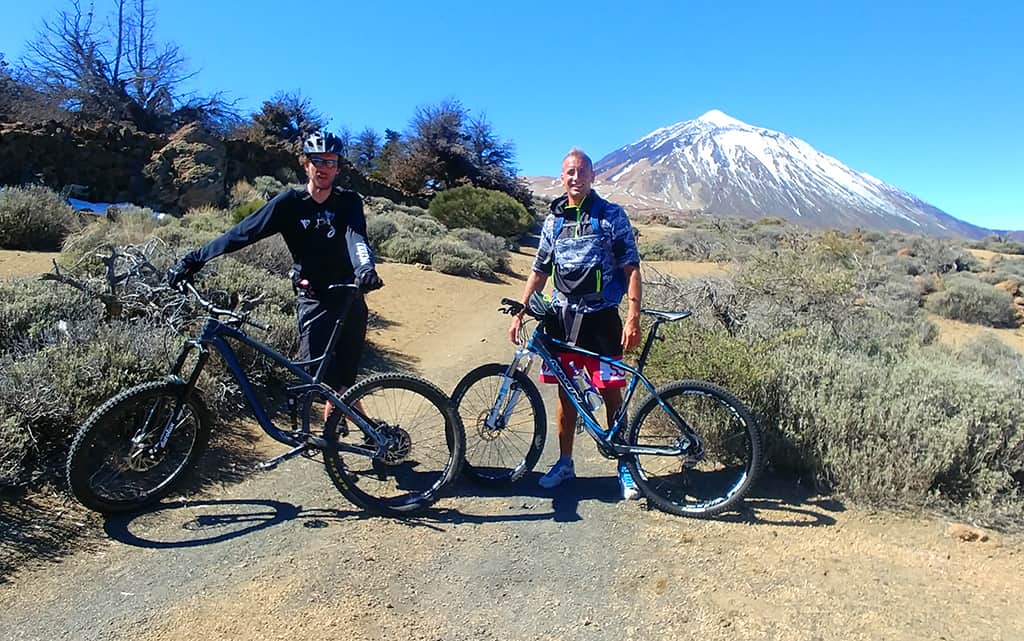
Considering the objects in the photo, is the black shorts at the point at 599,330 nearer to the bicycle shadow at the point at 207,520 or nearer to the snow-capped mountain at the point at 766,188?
the bicycle shadow at the point at 207,520

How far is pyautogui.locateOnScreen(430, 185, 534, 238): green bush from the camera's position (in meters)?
20.4

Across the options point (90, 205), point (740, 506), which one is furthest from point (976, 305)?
point (90, 205)

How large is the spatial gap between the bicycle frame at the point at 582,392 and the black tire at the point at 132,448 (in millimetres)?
1615

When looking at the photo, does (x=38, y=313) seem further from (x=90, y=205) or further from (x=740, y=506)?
(x=90, y=205)

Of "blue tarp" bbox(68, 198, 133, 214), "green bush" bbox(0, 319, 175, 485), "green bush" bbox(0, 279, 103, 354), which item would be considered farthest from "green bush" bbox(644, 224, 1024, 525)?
"blue tarp" bbox(68, 198, 133, 214)

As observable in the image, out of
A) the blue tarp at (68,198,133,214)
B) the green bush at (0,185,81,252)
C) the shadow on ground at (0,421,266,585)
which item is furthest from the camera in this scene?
the blue tarp at (68,198,133,214)

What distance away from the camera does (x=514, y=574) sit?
108 inches

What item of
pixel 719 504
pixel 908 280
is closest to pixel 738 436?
pixel 719 504

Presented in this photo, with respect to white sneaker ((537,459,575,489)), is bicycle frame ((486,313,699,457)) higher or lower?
higher

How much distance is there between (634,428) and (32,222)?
31.8 feet

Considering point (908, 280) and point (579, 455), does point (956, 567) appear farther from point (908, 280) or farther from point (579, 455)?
point (908, 280)

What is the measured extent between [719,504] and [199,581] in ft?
8.26

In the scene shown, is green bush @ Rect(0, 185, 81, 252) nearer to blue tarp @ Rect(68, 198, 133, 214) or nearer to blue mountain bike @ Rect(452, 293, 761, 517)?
blue tarp @ Rect(68, 198, 133, 214)

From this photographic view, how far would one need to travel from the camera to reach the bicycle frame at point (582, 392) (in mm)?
3279
